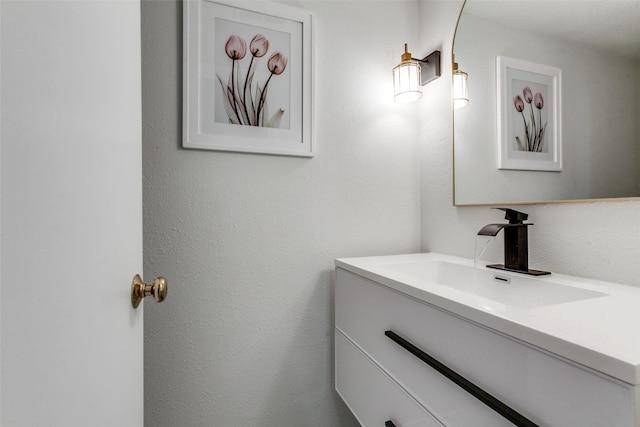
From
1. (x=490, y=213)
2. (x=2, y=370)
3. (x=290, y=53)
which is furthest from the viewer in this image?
(x=290, y=53)

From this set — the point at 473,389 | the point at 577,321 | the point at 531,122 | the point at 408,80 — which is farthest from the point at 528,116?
the point at 473,389

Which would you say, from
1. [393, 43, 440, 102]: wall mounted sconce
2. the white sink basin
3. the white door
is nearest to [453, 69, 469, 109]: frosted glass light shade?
[393, 43, 440, 102]: wall mounted sconce

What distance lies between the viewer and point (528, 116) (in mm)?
964

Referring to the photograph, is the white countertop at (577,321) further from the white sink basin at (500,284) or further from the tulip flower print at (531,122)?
the tulip flower print at (531,122)

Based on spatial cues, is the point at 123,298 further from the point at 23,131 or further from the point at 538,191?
the point at 538,191

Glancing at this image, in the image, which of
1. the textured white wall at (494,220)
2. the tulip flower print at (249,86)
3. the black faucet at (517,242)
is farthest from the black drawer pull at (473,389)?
the tulip flower print at (249,86)

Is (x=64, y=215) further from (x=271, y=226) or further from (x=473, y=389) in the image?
(x=271, y=226)

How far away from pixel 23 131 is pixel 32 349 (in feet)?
0.62

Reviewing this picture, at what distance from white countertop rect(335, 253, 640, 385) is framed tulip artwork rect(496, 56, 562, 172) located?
1.24ft

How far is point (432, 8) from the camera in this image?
135 centimetres

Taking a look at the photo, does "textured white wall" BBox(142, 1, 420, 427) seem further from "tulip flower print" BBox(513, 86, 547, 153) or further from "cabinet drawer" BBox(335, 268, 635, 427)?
"tulip flower print" BBox(513, 86, 547, 153)

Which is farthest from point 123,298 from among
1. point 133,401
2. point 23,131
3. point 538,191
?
point 538,191

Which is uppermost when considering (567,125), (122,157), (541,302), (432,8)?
(432,8)

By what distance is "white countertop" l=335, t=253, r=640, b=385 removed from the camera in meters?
0.39
